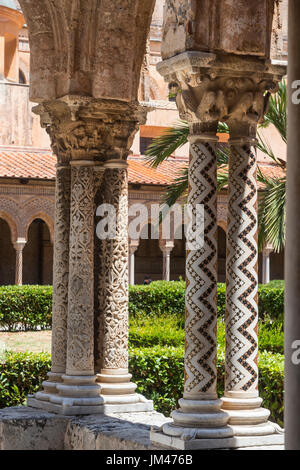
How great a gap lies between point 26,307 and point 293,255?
14.8m

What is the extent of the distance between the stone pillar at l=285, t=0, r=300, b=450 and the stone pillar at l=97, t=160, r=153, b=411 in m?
3.21

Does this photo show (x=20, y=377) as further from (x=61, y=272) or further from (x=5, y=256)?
(x=5, y=256)

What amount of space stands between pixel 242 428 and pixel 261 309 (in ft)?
35.2

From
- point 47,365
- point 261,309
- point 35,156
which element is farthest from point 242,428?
point 35,156

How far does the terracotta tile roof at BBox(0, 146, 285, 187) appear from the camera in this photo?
2395 cm

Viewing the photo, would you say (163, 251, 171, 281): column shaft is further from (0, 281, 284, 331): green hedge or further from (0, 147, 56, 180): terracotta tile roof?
(0, 281, 284, 331): green hedge

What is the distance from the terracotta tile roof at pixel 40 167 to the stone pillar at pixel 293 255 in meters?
19.4

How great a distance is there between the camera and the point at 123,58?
707 cm

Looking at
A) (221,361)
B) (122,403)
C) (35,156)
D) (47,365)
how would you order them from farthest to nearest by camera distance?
(35,156) < (47,365) < (221,361) < (122,403)

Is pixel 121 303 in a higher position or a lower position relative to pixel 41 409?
higher

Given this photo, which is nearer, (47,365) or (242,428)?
(242,428)

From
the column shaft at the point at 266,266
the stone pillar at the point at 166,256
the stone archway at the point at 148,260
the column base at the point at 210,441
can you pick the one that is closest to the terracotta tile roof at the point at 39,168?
the stone pillar at the point at 166,256
